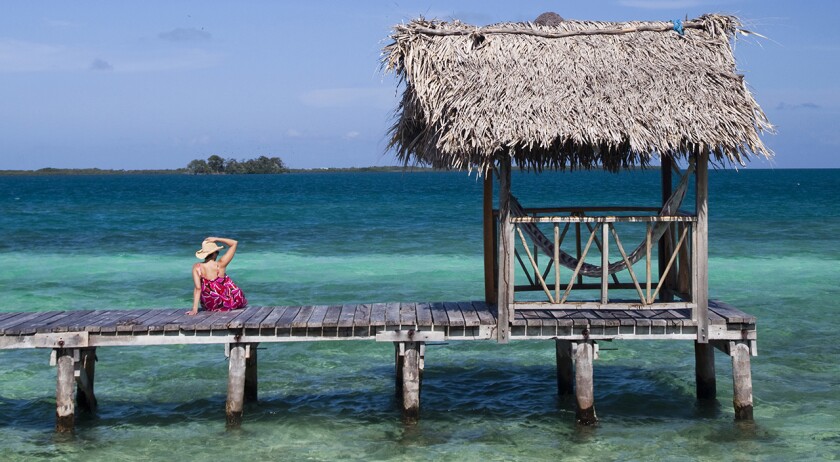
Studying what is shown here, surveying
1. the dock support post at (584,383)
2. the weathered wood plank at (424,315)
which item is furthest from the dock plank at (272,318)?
the dock support post at (584,383)

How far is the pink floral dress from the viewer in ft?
28.8

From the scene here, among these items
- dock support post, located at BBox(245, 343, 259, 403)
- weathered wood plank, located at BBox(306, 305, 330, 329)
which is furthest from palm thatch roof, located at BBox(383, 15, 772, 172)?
dock support post, located at BBox(245, 343, 259, 403)

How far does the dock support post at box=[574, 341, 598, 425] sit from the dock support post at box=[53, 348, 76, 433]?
14.4 ft

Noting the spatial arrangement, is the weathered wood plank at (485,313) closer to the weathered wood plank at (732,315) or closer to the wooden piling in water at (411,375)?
the wooden piling in water at (411,375)

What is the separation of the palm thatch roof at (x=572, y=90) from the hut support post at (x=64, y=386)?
11.9ft

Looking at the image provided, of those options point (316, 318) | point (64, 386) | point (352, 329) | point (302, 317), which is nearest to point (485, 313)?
point (352, 329)

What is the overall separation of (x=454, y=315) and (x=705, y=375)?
8.84 feet

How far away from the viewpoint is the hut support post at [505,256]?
793 cm

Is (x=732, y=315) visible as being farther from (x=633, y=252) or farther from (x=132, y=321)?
(x=132, y=321)

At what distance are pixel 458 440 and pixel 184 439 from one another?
242cm

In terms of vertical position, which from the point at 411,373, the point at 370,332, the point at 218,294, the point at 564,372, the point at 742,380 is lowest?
the point at 564,372

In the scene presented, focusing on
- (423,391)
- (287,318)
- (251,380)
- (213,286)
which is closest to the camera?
(287,318)

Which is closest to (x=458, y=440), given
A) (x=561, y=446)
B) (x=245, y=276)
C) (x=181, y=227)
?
(x=561, y=446)

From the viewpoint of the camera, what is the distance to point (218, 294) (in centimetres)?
880
